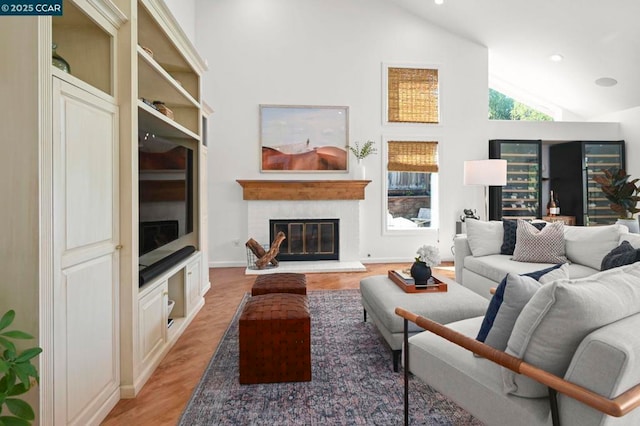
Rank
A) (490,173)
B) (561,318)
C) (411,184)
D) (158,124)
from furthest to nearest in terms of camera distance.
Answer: (411,184), (490,173), (158,124), (561,318)

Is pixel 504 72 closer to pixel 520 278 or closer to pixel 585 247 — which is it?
pixel 585 247

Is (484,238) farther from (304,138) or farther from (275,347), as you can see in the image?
(304,138)

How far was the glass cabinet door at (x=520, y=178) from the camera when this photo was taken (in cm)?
577

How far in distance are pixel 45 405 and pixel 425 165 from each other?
5.48 metres

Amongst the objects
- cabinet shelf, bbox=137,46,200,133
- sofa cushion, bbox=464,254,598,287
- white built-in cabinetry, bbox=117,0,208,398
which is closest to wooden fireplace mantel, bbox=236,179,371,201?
white built-in cabinetry, bbox=117,0,208,398

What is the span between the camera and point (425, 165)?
5.78m

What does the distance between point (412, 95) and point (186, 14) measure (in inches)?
143

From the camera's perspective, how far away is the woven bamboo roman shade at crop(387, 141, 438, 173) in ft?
18.7

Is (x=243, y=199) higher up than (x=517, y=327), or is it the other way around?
(x=243, y=199)

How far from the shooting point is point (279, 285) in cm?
287

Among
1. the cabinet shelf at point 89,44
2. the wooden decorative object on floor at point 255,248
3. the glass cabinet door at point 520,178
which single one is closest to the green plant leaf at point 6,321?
the cabinet shelf at point 89,44

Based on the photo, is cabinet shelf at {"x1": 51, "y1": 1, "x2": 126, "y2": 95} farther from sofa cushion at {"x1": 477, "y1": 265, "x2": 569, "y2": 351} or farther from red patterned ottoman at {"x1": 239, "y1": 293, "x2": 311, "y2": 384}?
sofa cushion at {"x1": 477, "y1": 265, "x2": 569, "y2": 351}

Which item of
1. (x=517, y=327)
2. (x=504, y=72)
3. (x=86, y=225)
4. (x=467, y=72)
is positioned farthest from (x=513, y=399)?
(x=504, y=72)

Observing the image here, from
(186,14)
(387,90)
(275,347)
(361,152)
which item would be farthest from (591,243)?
(186,14)
